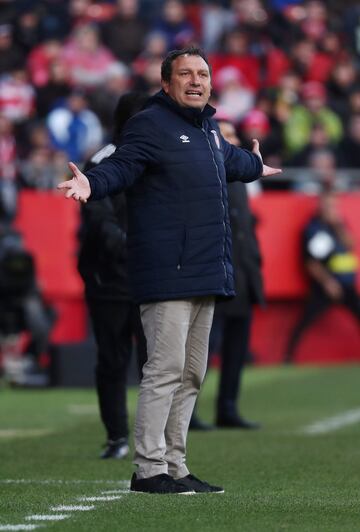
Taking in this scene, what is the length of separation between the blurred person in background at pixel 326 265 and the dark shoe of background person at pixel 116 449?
9.71 m

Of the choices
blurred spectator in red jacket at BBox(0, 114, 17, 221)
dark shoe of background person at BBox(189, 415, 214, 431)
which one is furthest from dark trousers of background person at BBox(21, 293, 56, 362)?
dark shoe of background person at BBox(189, 415, 214, 431)

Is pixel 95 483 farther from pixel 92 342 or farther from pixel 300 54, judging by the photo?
pixel 300 54

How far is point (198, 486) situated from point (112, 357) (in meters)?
2.23

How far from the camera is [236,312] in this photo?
39.6 ft

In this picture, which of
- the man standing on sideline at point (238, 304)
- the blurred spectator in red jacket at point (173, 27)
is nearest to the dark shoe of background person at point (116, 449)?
the man standing on sideline at point (238, 304)

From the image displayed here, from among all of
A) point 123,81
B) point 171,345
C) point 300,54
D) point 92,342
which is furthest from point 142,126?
point 300,54

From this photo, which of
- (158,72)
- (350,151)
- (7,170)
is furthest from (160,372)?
(350,151)

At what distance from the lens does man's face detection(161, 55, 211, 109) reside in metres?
7.42

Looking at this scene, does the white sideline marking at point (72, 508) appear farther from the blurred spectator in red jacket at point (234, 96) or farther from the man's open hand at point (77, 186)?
the blurred spectator in red jacket at point (234, 96)

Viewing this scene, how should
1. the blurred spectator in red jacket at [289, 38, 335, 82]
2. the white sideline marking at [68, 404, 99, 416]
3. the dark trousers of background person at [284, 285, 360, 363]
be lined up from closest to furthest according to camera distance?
the white sideline marking at [68, 404, 99, 416]
the dark trousers of background person at [284, 285, 360, 363]
the blurred spectator in red jacket at [289, 38, 335, 82]

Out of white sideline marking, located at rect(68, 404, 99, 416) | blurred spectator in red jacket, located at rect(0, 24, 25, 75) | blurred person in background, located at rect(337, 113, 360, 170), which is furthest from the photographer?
blurred spectator in red jacket, located at rect(0, 24, 25, 75)

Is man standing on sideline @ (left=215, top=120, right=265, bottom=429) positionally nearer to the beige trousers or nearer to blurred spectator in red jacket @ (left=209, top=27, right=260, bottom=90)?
the beige trousers

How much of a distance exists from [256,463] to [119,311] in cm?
122

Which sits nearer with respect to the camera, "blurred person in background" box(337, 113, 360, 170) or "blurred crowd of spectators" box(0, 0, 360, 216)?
"blurred crowd of spectators" box(0, 0, 360, 216)
